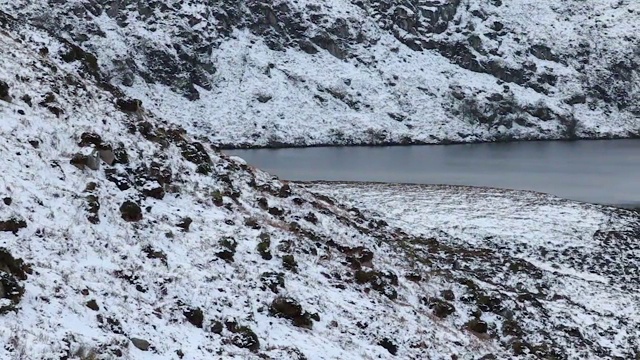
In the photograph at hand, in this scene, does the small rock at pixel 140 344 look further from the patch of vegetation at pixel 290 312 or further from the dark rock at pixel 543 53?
the dark rock at pixel 543 53

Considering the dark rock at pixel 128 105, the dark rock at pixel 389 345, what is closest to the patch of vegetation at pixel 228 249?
the dark rock at pixel 389 345

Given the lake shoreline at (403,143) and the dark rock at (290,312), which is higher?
the dark rock at (290,312)

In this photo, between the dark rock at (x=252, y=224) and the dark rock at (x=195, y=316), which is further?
the dark rock at (x=252, y=224)

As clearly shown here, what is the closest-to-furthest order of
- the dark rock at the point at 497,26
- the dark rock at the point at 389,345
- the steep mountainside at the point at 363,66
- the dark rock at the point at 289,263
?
the dark rock at the point at 389,345
the dark rock at the point at 289,263
the steep mountainside at the point at 363,66
the dark rock at the point at 497,26

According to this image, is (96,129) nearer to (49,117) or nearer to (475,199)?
(49,117)

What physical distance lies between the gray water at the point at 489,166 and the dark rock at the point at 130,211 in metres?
31.8

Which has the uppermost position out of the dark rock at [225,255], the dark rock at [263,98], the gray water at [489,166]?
the dark rock at [225,255]

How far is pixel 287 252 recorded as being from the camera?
13336mm

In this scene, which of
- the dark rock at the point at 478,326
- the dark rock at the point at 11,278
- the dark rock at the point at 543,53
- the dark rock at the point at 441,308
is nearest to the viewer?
the dark rock at the point at 11,278

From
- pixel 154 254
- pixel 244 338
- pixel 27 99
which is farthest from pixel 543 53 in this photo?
pixel 244 338

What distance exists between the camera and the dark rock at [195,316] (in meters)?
9.54

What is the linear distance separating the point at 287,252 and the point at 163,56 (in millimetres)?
66122

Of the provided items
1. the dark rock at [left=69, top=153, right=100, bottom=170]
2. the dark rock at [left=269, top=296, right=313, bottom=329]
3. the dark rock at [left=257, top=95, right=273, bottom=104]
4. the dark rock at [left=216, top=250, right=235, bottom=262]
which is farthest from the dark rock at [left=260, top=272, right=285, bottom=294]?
the dark rock at [left=257, top=95, right=273, bottom=104]

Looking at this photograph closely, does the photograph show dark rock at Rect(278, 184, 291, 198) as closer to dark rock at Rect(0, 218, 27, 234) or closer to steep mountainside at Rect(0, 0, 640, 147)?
dark rock at Rect(0, 218, 27, 234)
